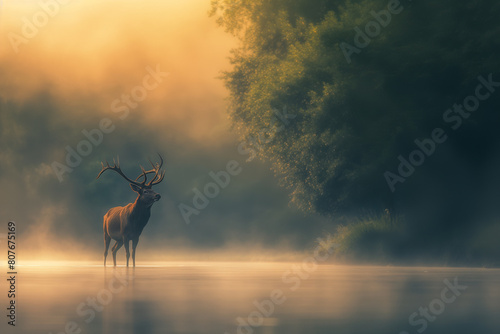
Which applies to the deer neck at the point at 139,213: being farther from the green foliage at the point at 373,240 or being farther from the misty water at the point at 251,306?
the green foliage at the point at 373,240

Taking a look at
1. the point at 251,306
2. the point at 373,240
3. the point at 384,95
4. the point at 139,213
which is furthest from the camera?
the point at 373,240

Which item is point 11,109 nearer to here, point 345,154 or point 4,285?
point 345,154

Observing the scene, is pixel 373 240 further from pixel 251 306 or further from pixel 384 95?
pixel 251 306

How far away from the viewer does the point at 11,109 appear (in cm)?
5019

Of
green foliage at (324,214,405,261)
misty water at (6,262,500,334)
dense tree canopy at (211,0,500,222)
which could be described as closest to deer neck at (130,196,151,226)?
dense tree canopy at (211,0,500,222)

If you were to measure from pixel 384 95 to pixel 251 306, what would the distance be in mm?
16308

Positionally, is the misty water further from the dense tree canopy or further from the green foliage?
the green foliage

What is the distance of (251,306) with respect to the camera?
38.1 ft

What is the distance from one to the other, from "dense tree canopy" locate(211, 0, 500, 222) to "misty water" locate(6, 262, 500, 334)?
9.65 metres

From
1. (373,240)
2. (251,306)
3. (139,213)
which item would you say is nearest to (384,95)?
(373,240)

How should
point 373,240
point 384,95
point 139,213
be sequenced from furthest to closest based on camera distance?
1. point 373,240
2. point 384,95
3. point 139,213

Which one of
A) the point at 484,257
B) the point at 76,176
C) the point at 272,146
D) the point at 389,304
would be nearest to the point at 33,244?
the point at 76,176

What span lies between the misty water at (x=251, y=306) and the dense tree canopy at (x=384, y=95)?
9647 millimetres

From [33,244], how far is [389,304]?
30.7m
